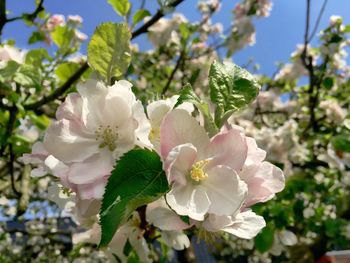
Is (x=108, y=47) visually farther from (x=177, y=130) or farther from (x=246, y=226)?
(x=246, y=226)

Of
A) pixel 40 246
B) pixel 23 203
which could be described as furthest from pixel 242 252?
pixel 23 203

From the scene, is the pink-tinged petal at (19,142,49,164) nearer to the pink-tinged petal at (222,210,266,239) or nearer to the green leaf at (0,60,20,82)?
the pink-tinged petal at (222,210,266,239)

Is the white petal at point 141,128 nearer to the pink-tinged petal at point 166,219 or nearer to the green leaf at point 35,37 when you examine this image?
the pink-tinged petal at point 166,219

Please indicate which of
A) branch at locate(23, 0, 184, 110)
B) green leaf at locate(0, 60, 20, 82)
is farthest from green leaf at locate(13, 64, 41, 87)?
branch at locate(23, 0, 184, 110)

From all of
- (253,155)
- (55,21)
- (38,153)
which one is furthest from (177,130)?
(55,21)

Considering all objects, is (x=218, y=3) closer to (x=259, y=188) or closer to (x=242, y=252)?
(x=259, y=188)

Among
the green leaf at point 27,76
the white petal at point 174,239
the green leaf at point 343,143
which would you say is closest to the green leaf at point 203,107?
the white petal at point 174,239
